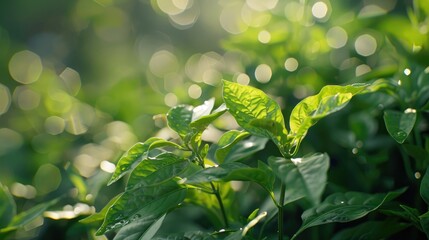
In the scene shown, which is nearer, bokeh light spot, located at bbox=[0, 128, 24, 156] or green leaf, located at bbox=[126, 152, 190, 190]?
green leaf, located at bbox=[126, 152, 190, 190]

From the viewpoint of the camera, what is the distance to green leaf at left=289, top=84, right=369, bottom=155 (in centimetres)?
71

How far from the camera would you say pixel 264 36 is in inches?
50.2

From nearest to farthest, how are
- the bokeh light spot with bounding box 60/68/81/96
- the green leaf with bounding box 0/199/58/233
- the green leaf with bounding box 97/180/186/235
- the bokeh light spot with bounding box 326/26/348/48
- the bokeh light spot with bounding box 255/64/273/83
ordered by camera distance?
the green leaf with bounding box 97/180/186/235 → the green leaf with bounding box 0/199/58/233 → the bokeh light spot with bounding box 255/64/273/83 → the bokeh light spot with bounding box 326/26/348/48 → the bokeh light spot with bounding box 60/68/81/96

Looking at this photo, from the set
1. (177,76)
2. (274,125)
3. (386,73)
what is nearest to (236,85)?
(274,125)

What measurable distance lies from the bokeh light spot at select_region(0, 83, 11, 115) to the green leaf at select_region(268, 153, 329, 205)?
1538mm

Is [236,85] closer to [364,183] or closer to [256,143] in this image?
[256,143]

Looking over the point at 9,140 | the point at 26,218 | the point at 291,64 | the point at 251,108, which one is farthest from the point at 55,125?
the point at 251,108

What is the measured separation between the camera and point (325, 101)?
0.73 m

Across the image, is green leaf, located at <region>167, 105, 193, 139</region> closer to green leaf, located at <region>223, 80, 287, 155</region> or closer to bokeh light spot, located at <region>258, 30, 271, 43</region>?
green leaf, located at <region>223, 80, 287, 155</region>

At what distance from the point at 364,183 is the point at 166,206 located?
445 mm

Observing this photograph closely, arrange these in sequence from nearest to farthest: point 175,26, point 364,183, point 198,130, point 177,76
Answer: point 198,130, point 364,183, point 177,76, point 175,26

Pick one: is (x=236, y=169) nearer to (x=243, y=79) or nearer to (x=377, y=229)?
(x=377, y=229)

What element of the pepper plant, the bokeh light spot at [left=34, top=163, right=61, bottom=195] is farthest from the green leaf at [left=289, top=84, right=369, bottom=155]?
the bokeh light spot at [left=34, top=163, right=61, bottom=195]

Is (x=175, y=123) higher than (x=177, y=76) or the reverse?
higher
